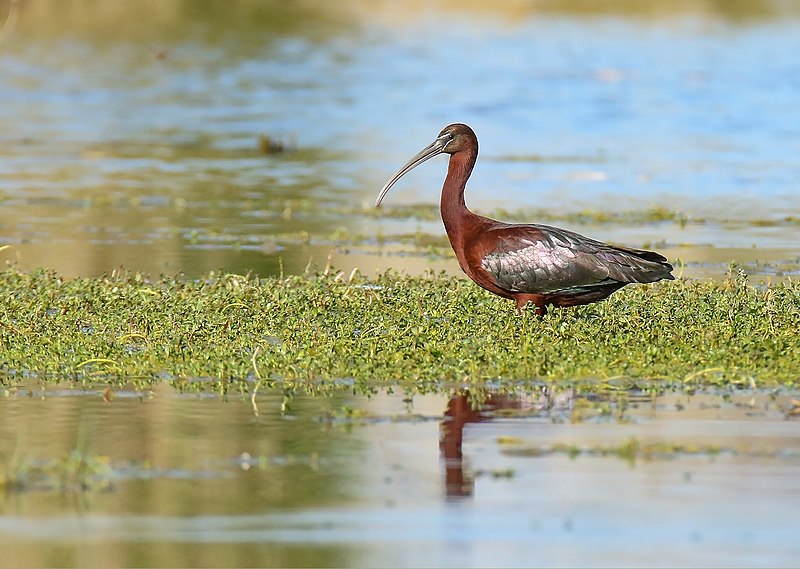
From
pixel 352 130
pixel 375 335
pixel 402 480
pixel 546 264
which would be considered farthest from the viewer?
pixel 352 130

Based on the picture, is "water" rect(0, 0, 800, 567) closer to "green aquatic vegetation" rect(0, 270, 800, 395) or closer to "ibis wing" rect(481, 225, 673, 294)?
"green aquatic vegetation" rect(0, 270, 800, 395)

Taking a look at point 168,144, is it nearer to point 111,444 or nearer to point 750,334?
point 750,334

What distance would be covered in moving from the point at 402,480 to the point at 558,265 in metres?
4.05

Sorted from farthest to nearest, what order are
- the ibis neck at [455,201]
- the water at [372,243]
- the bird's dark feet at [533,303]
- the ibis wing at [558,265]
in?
the ibis neck at [455,201]
the bird's dark feet at [533,303]
the ibis wing at [558,265]
the water at [372,243]

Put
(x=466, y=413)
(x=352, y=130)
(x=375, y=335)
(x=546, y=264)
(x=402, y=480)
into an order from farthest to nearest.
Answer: (x=352, y=130) → (x=546, y=264) → (x=375, y=335) → (x=466, y=413) → (x=402, y=480)

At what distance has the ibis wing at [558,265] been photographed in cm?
1145

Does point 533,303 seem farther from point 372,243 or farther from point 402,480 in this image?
point 372,243

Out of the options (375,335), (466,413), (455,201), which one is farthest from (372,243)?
(466,413)

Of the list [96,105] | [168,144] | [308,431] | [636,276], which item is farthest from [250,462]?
[96,105]

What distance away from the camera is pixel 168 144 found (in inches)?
1086

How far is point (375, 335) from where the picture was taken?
10.9 m

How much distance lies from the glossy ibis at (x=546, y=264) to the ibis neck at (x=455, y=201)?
0.05 metres

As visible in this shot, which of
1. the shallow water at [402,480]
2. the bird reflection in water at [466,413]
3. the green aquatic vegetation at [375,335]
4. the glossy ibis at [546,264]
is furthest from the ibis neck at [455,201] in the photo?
the shallow water at [402,480]

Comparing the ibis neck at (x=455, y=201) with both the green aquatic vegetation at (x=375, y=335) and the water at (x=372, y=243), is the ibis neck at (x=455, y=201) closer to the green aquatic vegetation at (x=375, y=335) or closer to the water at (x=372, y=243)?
the green aquatic vegetation at (x=375, y=335)
